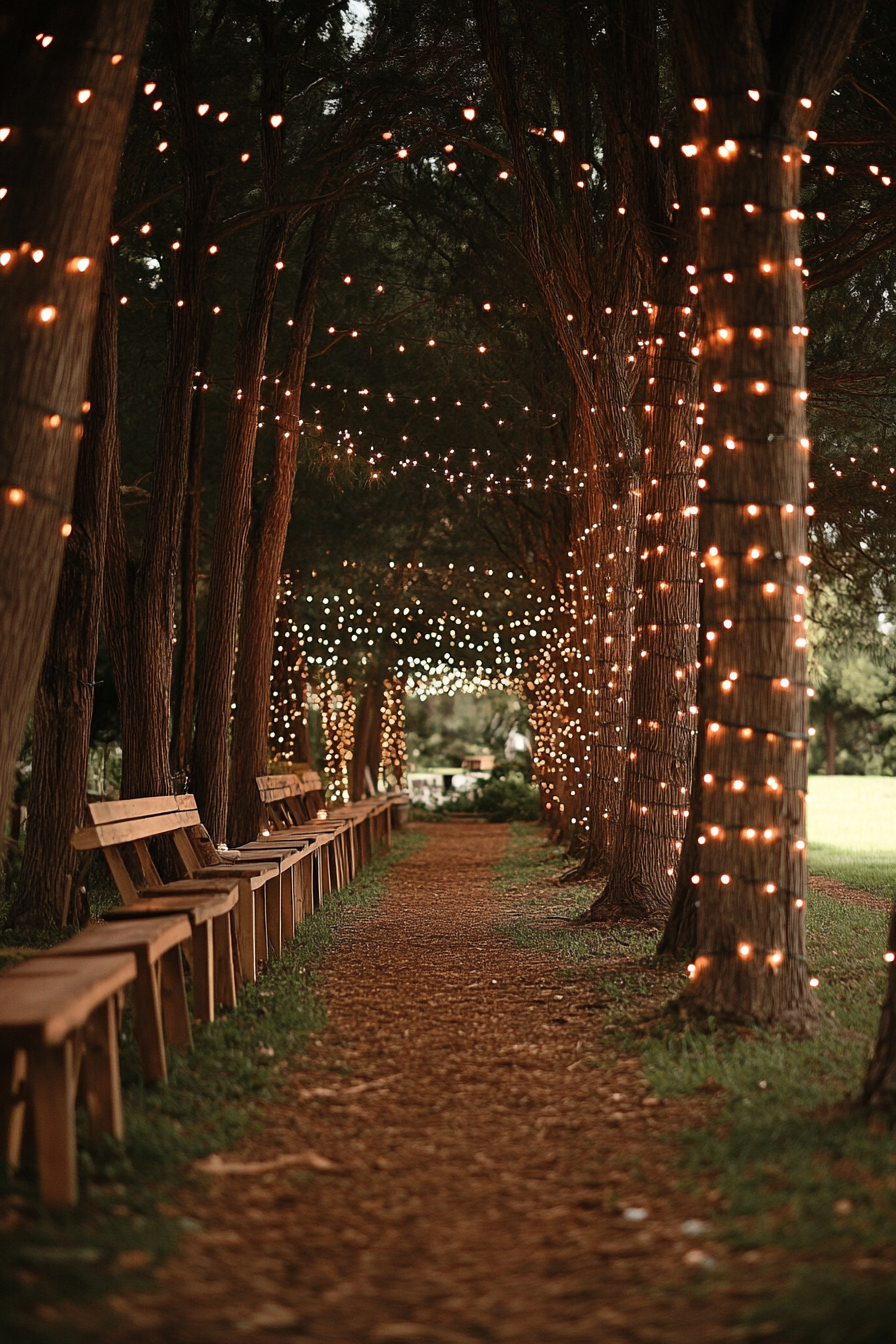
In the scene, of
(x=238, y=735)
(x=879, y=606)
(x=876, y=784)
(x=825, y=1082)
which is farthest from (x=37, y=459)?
(x=876, y=784)

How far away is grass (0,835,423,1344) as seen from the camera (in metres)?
2.72

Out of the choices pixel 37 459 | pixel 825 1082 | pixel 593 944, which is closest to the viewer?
pixel 37 459

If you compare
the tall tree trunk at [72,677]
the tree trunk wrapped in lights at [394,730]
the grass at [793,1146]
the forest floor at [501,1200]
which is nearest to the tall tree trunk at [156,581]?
the tall tree trunk at [72,677]

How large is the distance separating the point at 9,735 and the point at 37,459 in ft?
2.89

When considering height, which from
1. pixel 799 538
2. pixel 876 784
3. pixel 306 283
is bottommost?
pixel 876 784

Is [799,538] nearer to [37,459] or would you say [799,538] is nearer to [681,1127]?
[681,1127]

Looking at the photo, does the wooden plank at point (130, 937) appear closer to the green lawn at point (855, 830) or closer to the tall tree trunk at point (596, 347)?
the tall tree trunk at point (596, 347)

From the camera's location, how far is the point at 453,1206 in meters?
3.46

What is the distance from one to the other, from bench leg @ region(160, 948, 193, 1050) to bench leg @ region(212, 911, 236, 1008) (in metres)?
0.85

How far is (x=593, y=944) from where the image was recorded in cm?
782

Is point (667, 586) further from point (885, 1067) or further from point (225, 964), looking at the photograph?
point (885, 1067)

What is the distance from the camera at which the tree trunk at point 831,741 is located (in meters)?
36.9

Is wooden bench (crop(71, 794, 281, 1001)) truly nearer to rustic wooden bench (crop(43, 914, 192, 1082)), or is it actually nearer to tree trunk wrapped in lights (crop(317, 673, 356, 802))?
rustic wooden bench (crop(43, 914, 192, 1082))

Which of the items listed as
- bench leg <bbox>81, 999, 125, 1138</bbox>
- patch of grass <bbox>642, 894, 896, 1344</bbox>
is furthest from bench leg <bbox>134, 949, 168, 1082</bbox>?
patch of grass <bbox>642, 894, 896, 1344</bbox>
